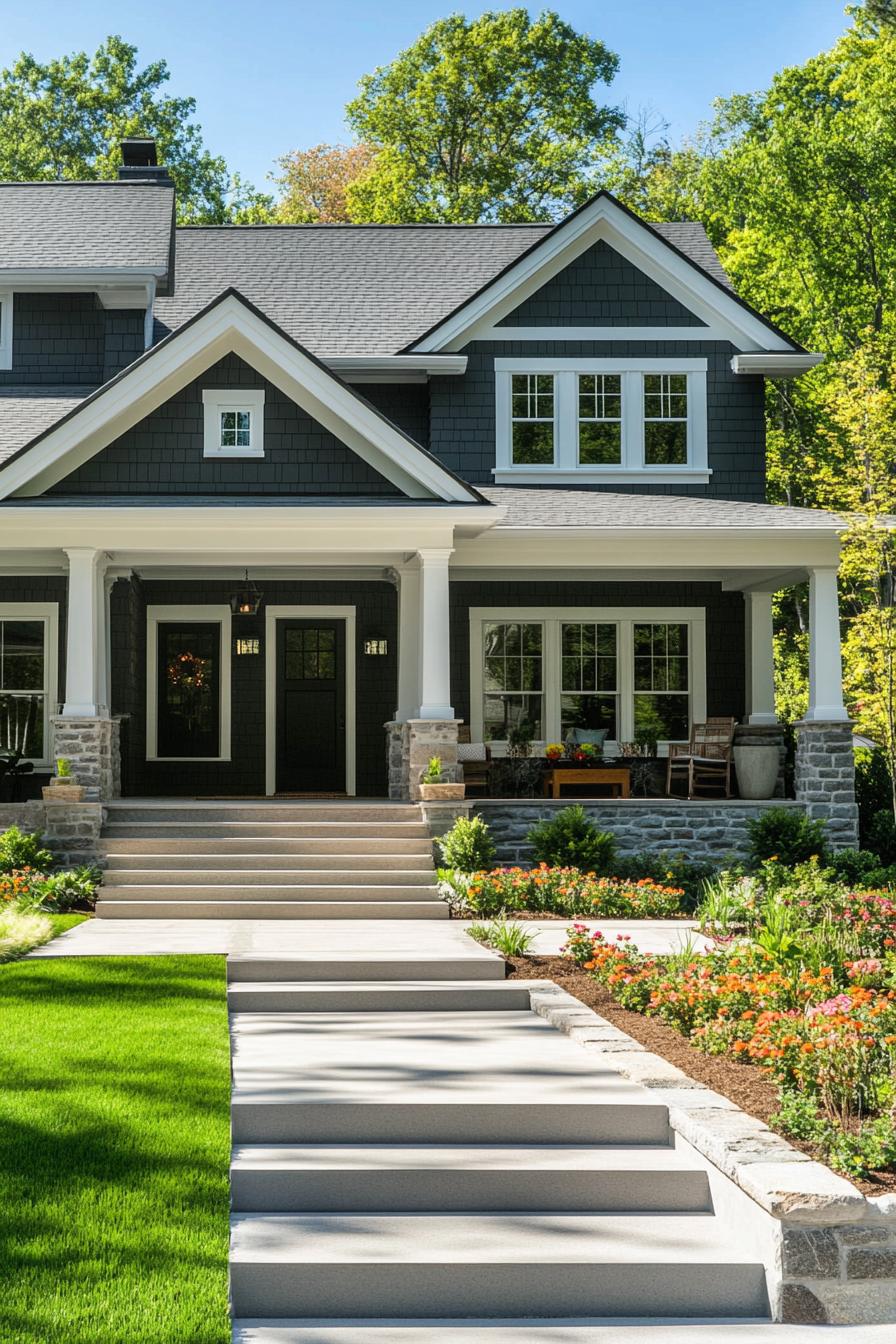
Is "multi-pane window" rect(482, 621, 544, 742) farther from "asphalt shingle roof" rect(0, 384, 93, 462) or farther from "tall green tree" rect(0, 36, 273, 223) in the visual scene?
"tall green tree" rect(0, 36, 273, 223)

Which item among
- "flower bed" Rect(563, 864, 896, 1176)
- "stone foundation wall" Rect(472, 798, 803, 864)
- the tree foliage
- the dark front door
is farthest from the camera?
the tree foliage

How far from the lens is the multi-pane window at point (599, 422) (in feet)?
57.3

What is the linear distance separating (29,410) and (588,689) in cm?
770

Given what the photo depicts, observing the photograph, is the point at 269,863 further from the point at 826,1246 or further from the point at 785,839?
the point at 826,1246

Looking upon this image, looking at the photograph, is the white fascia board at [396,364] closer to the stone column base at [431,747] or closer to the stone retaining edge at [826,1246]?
the stone column base at [431,747]

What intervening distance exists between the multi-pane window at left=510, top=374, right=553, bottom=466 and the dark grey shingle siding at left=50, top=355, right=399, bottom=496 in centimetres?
315

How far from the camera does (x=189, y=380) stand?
48.8 ft

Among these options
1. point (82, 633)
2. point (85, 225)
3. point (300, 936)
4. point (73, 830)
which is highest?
point (85, 225)

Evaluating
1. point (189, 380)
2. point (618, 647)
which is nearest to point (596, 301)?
point (618, 647)

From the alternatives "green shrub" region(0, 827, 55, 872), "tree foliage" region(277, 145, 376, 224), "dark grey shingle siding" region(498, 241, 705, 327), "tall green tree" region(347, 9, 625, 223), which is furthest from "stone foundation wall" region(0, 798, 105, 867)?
"tree foliage" region(277, 145, 376, 224)

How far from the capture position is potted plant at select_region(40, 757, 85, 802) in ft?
44.2

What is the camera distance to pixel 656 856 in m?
14.6

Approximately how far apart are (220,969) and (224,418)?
7.69 meters

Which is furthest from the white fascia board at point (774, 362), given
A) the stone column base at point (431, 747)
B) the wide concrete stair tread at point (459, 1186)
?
the wide concrete stair tread at point (459, 1186)
